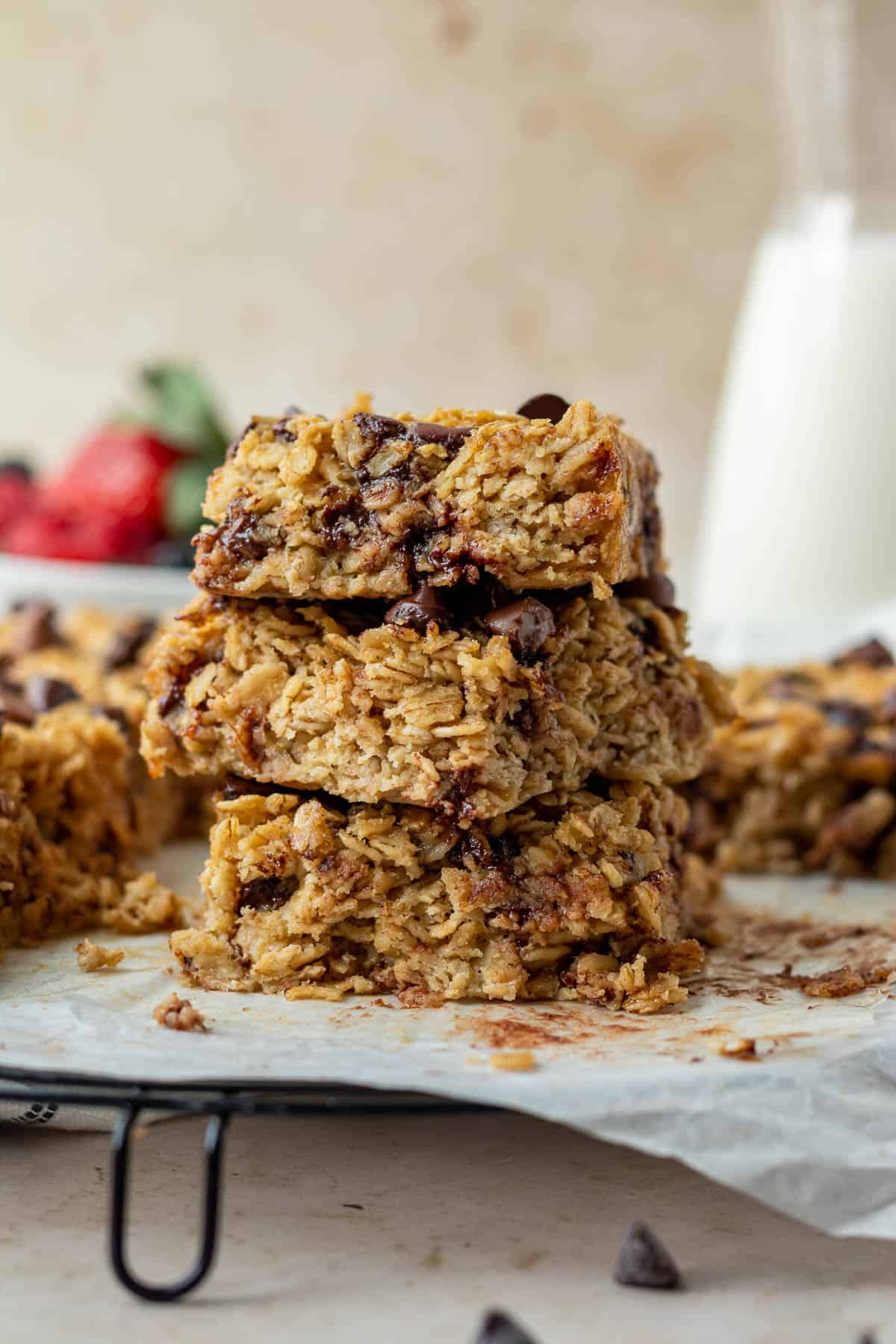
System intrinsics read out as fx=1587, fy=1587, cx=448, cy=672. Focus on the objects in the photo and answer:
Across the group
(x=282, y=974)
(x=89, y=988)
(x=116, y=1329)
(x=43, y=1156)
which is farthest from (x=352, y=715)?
(x=116, y=1329)

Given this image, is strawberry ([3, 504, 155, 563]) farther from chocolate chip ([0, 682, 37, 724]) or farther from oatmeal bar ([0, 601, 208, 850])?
chocolate chip ([0, 682, 37, 724])

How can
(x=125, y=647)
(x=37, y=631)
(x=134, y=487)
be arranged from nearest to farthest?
(x=125, y=647), (x=37, y=631), (x=134, y=487)

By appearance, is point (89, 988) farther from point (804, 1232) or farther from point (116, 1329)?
point (804, 1232)

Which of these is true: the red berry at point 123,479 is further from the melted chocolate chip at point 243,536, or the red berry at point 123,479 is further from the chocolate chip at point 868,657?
the melted chocolate chip at point 243,536

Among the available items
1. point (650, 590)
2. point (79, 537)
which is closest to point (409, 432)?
point (650, 590)

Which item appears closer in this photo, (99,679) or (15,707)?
(15,707)

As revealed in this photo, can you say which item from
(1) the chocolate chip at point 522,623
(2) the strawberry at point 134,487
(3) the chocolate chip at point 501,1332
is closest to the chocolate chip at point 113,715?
(1) the chocolate chip at point 522,623

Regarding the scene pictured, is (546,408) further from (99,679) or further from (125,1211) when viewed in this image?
(99,679)
